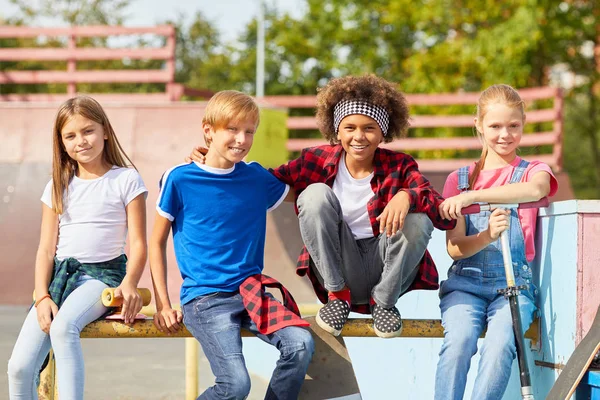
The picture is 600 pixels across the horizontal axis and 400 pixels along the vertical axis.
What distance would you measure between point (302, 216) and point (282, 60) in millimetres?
18218

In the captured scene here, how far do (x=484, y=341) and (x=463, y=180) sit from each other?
2.28 feet

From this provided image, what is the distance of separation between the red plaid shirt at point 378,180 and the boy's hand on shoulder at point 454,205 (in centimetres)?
3

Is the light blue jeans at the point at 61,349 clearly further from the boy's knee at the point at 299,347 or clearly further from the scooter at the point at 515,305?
the scooter at the point at 515,305

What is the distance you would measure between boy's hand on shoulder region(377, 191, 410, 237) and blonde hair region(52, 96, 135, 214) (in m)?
1.09

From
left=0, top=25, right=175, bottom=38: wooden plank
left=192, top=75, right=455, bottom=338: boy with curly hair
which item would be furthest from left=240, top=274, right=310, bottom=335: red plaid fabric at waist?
left=0, top=25, right=175, bottom=38: wooden plank

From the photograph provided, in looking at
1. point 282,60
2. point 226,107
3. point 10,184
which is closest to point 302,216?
point 226,107

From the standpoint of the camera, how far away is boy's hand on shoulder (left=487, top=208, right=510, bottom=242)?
10.1 feet

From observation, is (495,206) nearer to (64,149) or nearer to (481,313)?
(481,313)

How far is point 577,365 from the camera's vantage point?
9.23ft

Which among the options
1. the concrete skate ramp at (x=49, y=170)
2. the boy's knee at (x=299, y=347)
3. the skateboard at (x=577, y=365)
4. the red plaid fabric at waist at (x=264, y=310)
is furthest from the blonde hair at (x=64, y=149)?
the concrete skate ramp at (x=49, y=170)

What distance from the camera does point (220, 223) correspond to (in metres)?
3.24

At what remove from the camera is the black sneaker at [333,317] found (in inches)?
124

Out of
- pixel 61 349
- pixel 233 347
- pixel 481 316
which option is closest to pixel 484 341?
pixel 481 316

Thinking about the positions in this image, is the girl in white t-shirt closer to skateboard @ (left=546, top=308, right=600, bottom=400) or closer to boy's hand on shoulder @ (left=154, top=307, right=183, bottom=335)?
boy's hand on shoulder @ (left=154, top=307, right=183, bottom=335)
